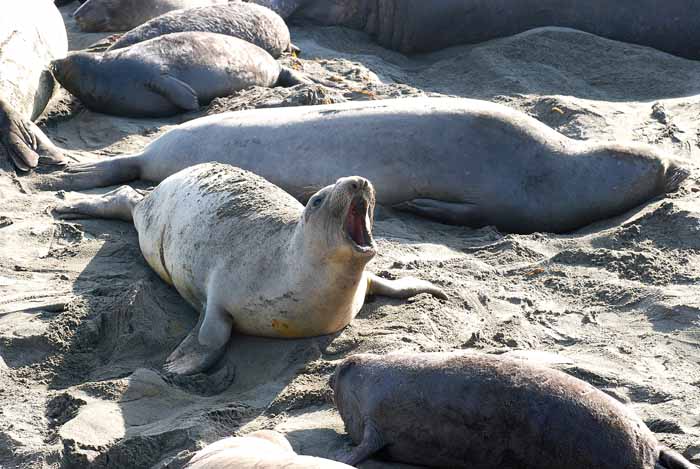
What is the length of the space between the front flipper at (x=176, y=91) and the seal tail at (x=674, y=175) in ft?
11.1

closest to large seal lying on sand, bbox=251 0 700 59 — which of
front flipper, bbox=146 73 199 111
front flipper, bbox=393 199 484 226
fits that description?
front flipper, bbox=146 73 199 111

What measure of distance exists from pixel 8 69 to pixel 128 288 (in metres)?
3.12

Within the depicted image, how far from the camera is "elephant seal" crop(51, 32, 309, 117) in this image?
8.02m

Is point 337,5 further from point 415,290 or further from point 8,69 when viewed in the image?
point 415,290

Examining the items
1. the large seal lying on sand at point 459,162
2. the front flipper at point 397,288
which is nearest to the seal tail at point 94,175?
the large seal lying on sand at point 459,162

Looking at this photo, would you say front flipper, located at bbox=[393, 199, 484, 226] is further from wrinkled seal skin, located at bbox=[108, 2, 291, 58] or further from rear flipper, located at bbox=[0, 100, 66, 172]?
wrinkled seal skin, located at bbox=[108, 2, 291, 58]

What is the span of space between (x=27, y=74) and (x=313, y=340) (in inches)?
165

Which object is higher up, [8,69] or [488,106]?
[488,106]

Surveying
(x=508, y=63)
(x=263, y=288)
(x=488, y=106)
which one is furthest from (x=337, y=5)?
(x=263, y=288)

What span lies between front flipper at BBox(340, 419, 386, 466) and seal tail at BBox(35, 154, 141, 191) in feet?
11.9

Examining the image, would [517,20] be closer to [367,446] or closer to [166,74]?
[166,74]

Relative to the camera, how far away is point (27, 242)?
5.69 m

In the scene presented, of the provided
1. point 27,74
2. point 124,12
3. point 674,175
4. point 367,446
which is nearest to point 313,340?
point 367,446

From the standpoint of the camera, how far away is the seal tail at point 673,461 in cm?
321
